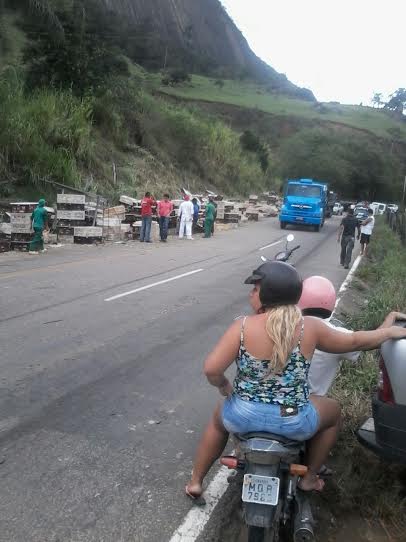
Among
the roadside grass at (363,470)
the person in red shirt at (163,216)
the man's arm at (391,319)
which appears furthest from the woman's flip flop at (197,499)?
the person in red shirt at (163,216)

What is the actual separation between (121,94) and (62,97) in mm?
7676

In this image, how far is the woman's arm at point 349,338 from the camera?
310cm

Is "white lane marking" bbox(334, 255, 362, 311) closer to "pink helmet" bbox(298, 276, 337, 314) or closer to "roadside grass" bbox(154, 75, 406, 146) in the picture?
"pink helmet" bbox(298, 276, 337, 314)

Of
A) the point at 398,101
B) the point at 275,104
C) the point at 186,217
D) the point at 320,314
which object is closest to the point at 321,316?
the point at 320,314

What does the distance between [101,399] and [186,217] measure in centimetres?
1726

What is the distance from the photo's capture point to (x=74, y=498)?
3562 millimetres

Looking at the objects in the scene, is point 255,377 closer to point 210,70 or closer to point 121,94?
point 121,94

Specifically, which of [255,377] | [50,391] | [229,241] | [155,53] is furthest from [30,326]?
[155,53]

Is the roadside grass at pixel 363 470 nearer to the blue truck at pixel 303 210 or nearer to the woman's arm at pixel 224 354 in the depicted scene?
the woman's arm at pixel 224 354

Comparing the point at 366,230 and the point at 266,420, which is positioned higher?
the point at 266,420

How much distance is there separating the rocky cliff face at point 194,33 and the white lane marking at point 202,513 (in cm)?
7994

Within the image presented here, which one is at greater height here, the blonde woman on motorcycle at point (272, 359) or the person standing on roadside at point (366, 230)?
the blonde woman on motorcycle at point (272, 359)

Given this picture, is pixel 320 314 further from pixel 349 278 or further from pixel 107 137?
pixel 107 137

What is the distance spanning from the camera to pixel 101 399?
518 centimetres
